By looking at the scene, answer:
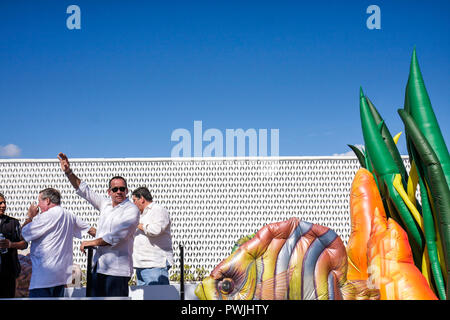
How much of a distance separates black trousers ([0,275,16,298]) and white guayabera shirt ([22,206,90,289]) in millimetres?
476

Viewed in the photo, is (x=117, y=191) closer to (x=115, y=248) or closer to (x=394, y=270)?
(x=115, y=248)

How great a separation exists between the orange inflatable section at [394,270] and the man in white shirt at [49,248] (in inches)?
92.9

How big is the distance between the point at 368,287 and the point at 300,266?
51cm

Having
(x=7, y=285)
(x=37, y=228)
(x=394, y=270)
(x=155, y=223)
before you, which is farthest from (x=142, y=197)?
(x=394, y=270)

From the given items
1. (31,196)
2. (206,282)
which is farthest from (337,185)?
(206,282)

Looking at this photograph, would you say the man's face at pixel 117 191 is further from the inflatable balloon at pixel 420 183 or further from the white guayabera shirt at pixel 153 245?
the inflatable balloon at pixel 420 183

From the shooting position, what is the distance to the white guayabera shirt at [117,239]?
11.7 ft

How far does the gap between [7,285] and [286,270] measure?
7.71ft

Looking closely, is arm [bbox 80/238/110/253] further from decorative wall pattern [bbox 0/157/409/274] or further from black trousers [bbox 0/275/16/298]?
decorative wall pattern [bbox 0/157/409/274]

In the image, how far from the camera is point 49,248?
3.73 metres
